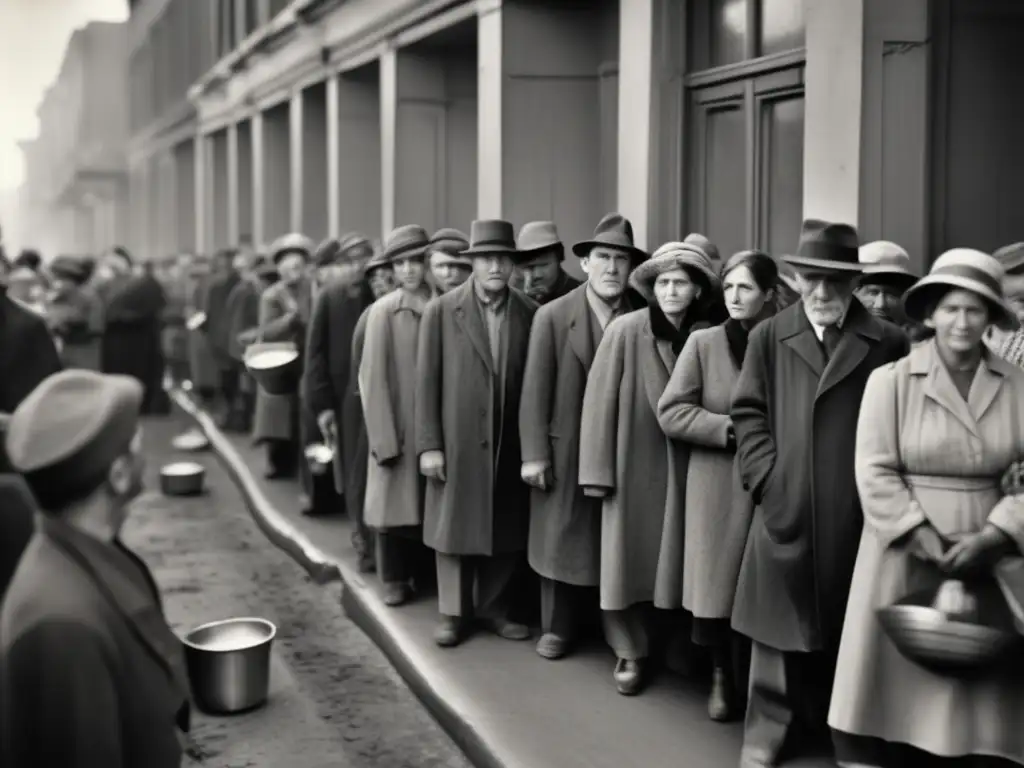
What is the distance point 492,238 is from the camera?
22.5ft

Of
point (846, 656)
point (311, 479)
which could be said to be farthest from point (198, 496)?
point (846, 656)

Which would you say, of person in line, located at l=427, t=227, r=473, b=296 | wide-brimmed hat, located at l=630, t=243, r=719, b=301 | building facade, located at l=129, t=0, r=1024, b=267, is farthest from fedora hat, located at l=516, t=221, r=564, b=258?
wide-brimmed hat, located at l=630, t=243, r=719, b=301

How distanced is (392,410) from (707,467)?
8.71 feet

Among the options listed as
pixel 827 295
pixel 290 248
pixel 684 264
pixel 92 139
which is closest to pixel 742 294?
pixel 684 264

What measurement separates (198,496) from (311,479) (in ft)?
7.66

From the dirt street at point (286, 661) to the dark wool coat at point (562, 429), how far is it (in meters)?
1.09

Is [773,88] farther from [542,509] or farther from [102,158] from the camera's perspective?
[102,158]

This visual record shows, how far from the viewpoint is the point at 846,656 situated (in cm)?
454

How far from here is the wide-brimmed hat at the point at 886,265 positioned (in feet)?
19.3

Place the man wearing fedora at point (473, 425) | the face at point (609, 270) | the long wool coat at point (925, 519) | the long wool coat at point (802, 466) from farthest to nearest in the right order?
the man wearing fedora at point (473, 425), the face at point (609, 270), the long wool coat at point (802, 466), the long wool coat at point (925, 519)

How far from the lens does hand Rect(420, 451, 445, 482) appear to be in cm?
699

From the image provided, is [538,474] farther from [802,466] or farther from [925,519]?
[925,519]

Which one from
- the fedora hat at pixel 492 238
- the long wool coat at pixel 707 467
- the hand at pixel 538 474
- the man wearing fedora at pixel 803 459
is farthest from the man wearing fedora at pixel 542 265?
the man wearing fedora at pixel 803 459

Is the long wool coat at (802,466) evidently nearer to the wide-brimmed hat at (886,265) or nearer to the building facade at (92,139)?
the wide-brimmed hat at (886,265)
